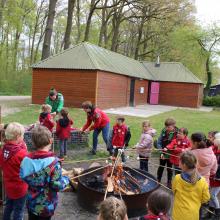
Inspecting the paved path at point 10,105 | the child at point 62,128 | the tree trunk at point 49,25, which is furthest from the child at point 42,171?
the tree trunk at point 49,25

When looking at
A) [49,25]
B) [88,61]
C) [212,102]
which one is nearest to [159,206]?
[88,61]

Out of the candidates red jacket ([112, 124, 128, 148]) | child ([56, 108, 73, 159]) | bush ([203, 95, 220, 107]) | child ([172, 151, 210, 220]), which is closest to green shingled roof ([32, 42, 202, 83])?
bush ([203, 95, 220, 107])

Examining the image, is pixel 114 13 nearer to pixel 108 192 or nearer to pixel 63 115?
pixel 63 115

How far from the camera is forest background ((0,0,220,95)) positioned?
108ft

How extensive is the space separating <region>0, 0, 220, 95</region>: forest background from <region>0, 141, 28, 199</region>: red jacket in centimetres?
2727

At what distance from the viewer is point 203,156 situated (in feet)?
15.7

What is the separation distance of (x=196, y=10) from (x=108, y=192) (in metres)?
38.1

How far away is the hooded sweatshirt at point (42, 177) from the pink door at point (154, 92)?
99.2ft

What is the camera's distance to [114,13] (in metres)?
33.7

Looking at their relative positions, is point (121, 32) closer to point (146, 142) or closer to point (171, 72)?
point (171, 72)

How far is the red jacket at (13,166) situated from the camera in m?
3.85

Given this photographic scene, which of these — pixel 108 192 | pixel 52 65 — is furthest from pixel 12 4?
pixel 108 192

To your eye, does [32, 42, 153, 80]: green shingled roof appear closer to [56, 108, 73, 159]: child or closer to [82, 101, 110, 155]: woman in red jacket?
[82, 101, 110, 155]: woman in red jacket

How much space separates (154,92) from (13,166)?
1193 inches
